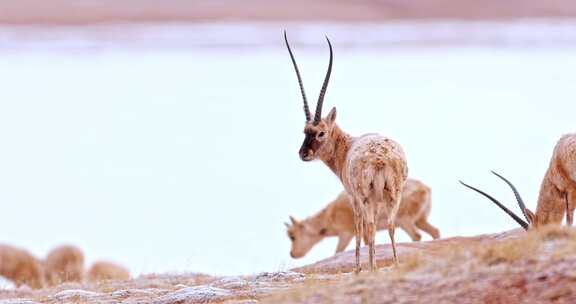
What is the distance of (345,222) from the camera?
29297 mm

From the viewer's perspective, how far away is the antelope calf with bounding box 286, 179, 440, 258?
2755 cm

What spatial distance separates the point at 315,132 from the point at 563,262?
272 inches

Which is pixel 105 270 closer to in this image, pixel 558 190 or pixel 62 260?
pixel 62 260

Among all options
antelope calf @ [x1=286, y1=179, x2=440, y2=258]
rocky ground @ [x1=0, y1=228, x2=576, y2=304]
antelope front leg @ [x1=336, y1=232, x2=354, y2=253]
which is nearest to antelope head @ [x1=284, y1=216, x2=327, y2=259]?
antelope calf @ [x1=286, y1=179, x2=440, y2=258]

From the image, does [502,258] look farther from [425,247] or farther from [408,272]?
[425,247]

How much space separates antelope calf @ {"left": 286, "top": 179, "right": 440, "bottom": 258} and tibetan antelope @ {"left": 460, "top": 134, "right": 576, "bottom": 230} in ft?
26.6

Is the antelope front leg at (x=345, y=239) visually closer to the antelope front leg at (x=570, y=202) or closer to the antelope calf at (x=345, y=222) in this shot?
A: the antelope calf at (x=345, y=222)

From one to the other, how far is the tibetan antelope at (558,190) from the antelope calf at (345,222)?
8119mm

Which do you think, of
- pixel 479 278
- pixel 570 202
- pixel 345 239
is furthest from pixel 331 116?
pixel 345 239

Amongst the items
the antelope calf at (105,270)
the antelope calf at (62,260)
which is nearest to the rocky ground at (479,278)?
the antelope calf at (105,270)

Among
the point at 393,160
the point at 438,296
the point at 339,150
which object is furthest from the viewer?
the point at 339,150

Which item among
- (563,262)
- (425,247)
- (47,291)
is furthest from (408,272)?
(47,291)

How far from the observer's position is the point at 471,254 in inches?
488

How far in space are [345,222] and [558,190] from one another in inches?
468
